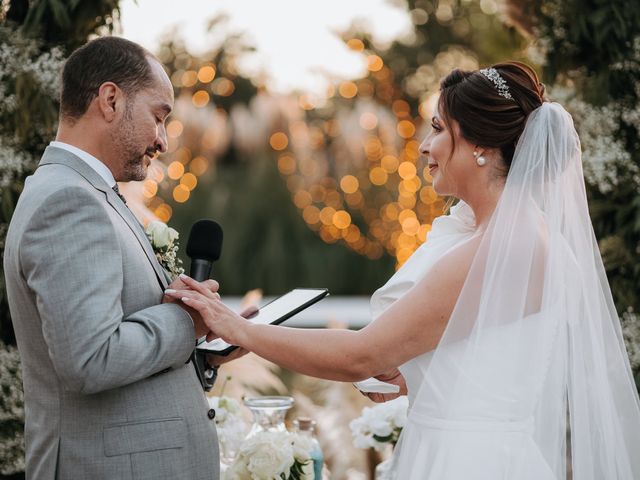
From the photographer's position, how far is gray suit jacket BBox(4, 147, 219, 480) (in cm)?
219

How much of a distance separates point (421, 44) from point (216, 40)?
29.2 feet

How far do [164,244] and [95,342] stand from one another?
0.65m

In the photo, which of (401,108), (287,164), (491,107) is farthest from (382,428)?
(401,108)

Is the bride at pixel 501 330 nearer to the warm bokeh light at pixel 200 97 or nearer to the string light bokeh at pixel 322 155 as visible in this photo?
the string light bokeh at pixel 322 155

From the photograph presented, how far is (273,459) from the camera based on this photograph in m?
3.10

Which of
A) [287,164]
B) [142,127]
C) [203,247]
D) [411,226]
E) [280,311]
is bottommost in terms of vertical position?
[411,226]

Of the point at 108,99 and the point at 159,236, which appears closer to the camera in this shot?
the point at 108,99

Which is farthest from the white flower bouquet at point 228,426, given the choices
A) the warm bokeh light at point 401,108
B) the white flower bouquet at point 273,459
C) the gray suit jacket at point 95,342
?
the warm bokeh light at point 401,108

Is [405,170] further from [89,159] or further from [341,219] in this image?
[89,159]

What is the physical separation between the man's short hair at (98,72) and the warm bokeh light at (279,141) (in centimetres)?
1135

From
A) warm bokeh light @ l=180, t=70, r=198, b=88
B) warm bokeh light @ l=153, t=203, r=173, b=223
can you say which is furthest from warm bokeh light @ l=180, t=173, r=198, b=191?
warm bokeh light @ l=180, t=70, r=198, b=88

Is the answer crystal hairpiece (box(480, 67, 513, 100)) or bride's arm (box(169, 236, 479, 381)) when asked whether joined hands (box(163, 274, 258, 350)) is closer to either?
bride's arm (box(169, 236, 479, 381))

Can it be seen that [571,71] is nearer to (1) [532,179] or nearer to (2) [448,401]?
(1) [532,179]

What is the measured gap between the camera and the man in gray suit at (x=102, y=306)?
2197 millimetres
